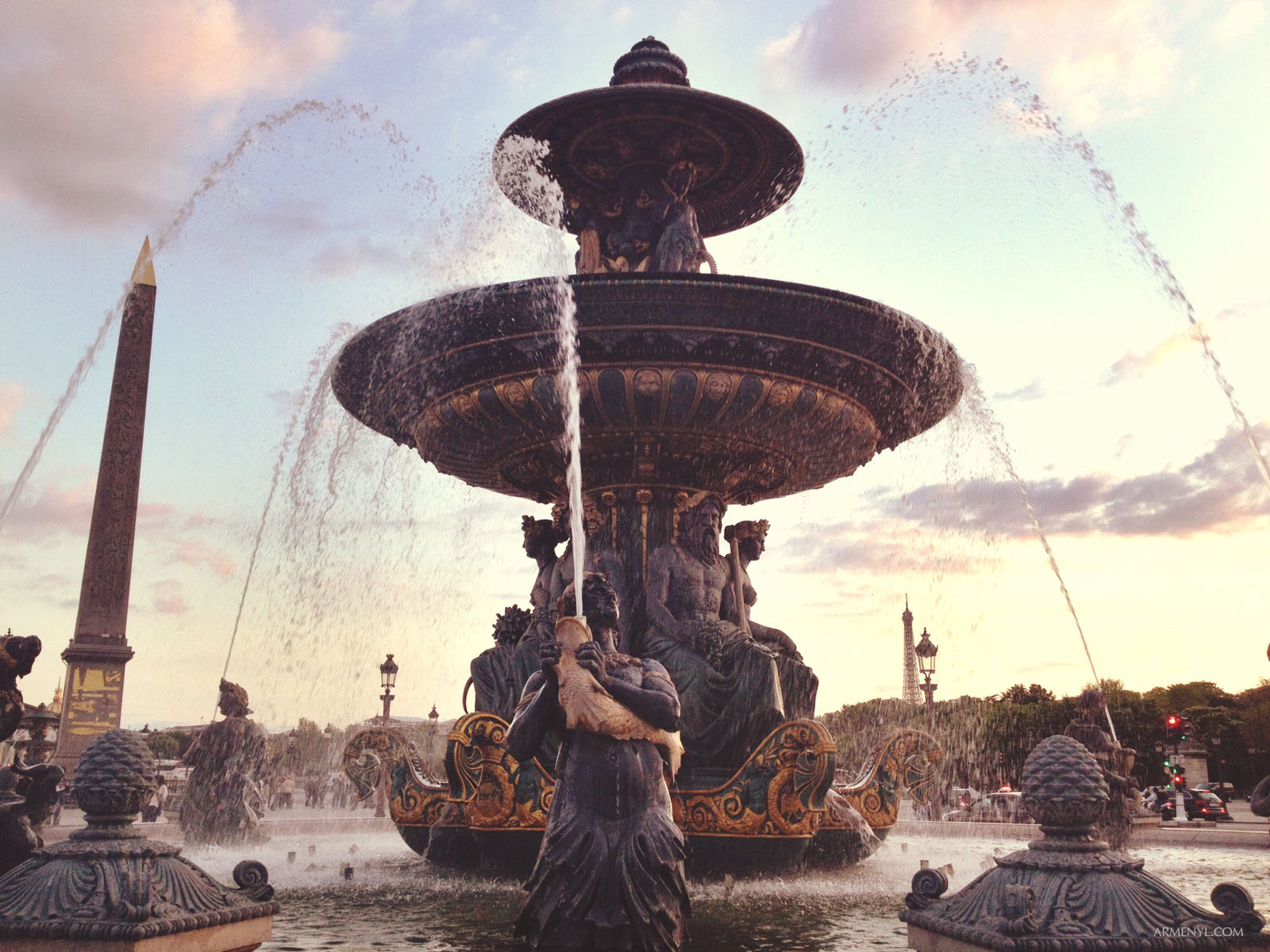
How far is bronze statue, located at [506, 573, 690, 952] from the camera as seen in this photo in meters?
4.60

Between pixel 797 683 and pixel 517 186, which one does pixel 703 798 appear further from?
pixel 517 186

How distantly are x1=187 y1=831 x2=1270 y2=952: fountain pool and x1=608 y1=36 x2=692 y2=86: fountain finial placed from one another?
7.80m

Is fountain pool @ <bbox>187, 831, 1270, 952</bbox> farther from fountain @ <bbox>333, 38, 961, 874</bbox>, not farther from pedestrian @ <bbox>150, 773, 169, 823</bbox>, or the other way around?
pedestrian @ <bbox>150, 773, 169, 823</bbox>

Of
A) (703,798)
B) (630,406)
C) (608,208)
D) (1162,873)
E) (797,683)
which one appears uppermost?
(608,208)

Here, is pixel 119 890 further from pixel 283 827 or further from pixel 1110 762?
pixel 283 827

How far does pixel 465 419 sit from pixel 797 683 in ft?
12.1

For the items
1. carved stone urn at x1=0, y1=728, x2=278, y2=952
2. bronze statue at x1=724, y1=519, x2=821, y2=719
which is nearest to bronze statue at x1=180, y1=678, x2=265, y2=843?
bronze statue at x1=724, y1=519, x2=821, y2=719

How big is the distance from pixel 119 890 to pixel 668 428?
6.32m

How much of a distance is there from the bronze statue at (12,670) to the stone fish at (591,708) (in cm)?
241

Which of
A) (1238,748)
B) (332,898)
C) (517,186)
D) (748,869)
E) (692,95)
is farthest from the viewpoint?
(1238,748)

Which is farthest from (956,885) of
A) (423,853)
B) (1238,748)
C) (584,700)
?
(1238,748)

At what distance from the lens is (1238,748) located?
58.1 m

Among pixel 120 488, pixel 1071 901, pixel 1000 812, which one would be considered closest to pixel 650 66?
pixel 1071 901

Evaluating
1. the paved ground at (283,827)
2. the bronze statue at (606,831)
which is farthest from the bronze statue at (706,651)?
the paved ground at (283,827)
